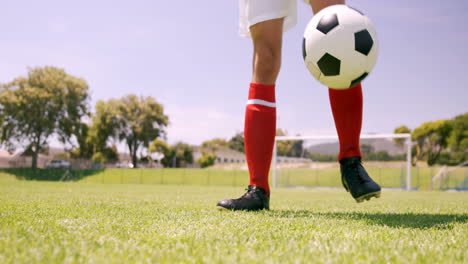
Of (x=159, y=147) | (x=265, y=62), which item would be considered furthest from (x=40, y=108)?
(x=265, y=62)

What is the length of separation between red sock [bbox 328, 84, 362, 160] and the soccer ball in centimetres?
37

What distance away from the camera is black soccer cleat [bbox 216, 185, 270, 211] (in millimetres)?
2482

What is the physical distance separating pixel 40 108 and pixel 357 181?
38.3 meters

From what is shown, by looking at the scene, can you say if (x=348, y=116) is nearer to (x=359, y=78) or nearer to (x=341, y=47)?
(x=359, y=78)

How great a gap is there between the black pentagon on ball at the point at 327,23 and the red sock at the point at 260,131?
2.16 feet

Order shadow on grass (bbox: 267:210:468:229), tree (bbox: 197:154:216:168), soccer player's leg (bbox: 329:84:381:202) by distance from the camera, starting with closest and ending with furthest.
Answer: shadow on grass (bbox: 267:210:468:229)
soccer player's leg (bbox: 329:84:381:202)
tree (bbox: 197:154:216:168)

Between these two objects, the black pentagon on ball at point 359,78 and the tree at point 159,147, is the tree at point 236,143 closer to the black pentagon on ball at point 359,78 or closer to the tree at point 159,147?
the tree at point 159,147

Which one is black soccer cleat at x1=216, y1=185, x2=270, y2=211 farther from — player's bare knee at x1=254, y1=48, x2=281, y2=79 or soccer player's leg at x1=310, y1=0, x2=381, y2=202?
player's bare knee at x1=254, y1=48, x2=281, y2=79

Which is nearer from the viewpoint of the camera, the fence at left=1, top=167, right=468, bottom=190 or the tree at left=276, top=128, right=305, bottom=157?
the fence at left=1, top=167, right=468, bottom=190

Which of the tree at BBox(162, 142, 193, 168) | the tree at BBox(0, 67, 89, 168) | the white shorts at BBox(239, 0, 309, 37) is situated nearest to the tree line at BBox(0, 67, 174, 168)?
the tree at BBox(0, 67, 89, 168)

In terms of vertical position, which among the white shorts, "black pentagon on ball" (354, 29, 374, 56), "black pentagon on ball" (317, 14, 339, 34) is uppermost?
the white shorts

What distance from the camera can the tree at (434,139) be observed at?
153 feet

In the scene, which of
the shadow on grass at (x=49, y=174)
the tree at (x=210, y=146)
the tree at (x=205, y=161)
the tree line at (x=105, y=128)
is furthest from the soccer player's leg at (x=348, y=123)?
the tree at (x=210, y=146)

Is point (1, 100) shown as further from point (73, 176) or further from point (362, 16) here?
point (362, 16)
